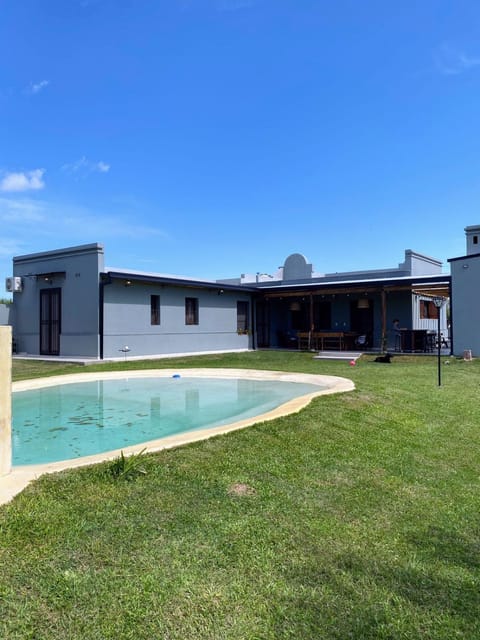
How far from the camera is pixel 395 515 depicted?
320 centimetres

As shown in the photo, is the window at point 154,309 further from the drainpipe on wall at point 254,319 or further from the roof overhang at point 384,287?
the roof overhang at point 384,287

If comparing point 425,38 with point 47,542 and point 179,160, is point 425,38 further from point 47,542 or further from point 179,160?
point 47,542

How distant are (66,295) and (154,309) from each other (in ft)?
10.1

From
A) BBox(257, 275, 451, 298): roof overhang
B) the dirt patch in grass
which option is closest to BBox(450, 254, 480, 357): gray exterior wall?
BBox(257, 275, 451, 298): roof overhang

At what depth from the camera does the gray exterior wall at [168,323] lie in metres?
15.0

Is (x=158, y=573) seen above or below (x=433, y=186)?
below

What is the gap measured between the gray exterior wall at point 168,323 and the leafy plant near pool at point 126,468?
11.6 m

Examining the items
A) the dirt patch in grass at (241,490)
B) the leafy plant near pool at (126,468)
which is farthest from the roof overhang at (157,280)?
the dirt patch in grass at (241,490)

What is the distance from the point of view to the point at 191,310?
17906 mm

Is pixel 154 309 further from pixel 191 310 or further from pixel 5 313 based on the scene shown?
pixel 5 313

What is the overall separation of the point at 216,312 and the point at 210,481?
15404 mm

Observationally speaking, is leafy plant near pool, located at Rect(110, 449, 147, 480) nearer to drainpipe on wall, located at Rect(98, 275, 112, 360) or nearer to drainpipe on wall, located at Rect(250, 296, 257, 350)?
drainpipe on wall, located at Rect(98, 275, 112, 360)

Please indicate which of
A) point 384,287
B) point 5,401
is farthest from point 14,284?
point 5,401

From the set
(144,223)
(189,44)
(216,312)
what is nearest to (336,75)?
(189,44)
